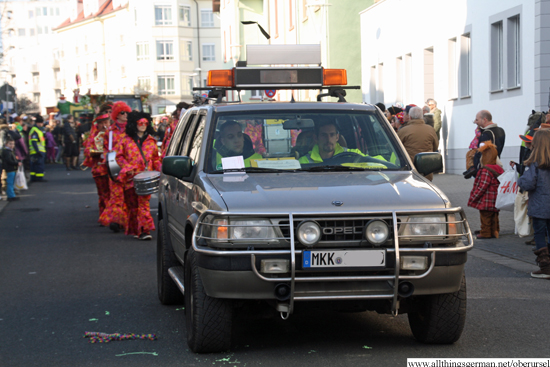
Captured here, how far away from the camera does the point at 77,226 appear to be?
14.6m

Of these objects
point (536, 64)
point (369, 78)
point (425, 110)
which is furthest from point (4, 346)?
point (369, 78)

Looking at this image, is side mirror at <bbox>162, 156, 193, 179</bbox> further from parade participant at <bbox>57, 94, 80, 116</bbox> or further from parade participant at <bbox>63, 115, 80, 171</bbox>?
parade participant at <bbox>57, 94, 80, 116</bbox>

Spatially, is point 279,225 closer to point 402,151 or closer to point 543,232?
point 402,151

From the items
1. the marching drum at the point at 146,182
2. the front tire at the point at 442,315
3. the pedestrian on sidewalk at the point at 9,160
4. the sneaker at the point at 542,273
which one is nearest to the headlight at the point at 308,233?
the front tire at the point at 442,315

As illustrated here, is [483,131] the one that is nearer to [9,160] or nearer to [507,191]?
[507,191]

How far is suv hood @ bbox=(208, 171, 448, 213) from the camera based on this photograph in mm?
5203

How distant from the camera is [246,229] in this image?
5.18 metres

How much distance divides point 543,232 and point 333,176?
3.66m

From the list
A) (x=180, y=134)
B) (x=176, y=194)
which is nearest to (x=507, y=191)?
(x=180, y=134)

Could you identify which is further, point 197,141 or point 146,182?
point 146,182

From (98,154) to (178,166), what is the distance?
833 cm

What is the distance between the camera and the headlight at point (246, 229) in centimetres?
516

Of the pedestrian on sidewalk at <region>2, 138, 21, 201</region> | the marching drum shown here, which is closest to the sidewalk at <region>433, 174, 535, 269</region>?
the marching drum

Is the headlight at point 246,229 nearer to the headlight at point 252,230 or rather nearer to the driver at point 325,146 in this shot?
the headlight at point 252,230
